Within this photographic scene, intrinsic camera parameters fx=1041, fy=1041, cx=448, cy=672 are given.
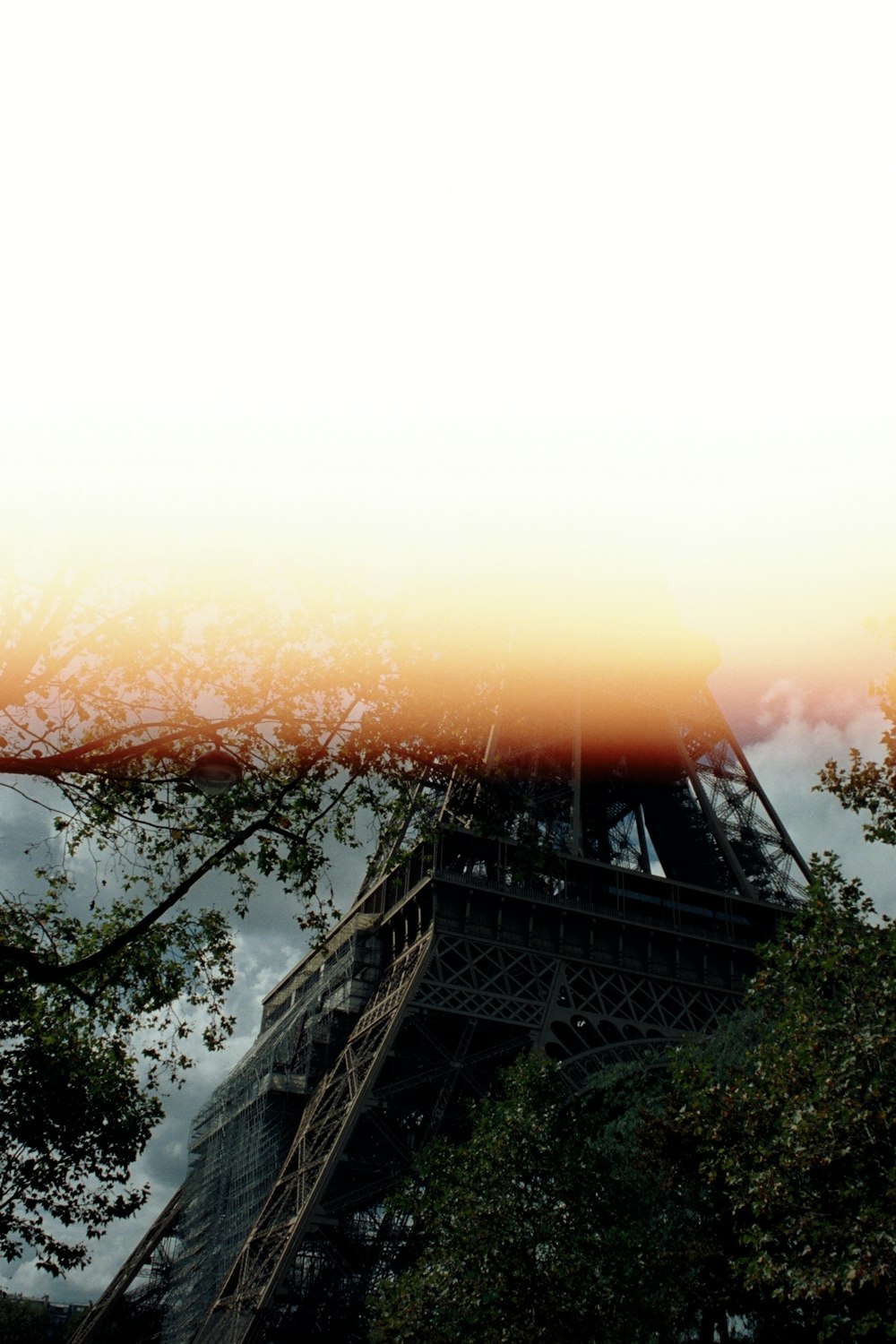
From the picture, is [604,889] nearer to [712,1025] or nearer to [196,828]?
[712,1025]

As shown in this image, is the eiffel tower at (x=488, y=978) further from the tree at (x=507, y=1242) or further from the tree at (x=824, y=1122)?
the tree at (x=824, y=1122)

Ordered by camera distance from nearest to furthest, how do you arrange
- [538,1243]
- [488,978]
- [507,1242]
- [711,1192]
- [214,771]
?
[214,771]
[507,1242]
[538,1243]
[711,1192]
[488,978]

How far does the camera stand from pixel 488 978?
39.5m

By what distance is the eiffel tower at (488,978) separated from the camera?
35344mm

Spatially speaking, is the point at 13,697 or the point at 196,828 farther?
the point at 196,828

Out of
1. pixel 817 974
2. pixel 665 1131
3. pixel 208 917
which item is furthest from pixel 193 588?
pixel 665 1131

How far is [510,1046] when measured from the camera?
38281mm

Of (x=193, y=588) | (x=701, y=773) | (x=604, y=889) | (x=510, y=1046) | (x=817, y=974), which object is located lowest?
(x=817, y=974)

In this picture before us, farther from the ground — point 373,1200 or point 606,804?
point 606,804

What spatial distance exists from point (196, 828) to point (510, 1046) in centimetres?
2887

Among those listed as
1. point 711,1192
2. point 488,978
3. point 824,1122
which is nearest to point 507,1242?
point 711,1192

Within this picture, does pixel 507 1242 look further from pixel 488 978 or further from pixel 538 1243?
pixel 488 978

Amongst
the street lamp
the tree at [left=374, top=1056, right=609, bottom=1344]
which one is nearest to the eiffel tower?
the tree at [left=374, top=1056, right=609, bottom=1344]

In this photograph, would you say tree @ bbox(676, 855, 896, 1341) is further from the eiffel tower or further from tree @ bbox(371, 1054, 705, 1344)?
the eiffel tower
